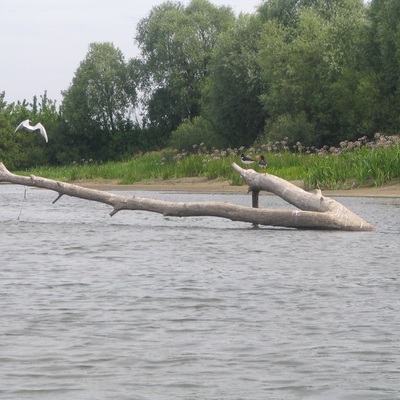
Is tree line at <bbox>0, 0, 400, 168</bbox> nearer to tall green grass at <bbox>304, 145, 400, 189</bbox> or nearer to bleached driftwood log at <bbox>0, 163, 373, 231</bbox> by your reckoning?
tall green grass at <bbox>304, 145, 400, 189</bbox>

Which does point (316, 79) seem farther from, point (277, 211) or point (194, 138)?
point (277, 211)

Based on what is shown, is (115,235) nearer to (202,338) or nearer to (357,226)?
(357,226)

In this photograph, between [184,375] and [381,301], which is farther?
[381,301]

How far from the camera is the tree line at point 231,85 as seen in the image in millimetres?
53344

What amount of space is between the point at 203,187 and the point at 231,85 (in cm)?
2073

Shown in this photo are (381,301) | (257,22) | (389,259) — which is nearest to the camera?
(381,301)

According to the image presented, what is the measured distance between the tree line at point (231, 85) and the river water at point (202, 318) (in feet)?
107

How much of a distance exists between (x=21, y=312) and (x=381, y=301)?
3835 mm

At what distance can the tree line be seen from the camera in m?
53.3

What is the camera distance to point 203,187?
46.7 m

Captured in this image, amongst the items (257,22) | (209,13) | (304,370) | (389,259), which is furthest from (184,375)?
(209,13)

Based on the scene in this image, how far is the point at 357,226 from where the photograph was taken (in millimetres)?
21578

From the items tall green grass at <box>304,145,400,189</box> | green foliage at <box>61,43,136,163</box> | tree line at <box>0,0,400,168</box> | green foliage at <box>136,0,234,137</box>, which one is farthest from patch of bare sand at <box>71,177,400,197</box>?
green foliage at <box>61,43,136,163</box>

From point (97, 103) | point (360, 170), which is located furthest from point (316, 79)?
point (97, 103)
